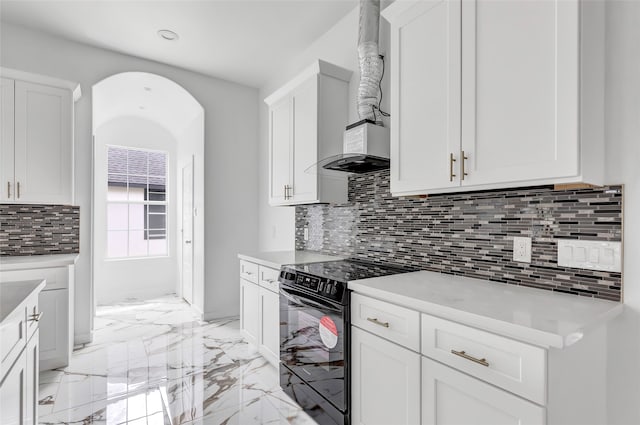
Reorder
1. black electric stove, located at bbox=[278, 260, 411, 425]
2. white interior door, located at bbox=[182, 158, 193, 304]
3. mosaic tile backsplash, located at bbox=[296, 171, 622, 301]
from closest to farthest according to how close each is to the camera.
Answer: mosaic tile backsplash, located at bbox=[296, 171, 622, 301]
black electric stove, located at bbox=[278, 260, 411, 425]
white interior door, located at bbox=[182, 158, 193, 304]

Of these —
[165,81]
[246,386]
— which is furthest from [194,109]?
[246,386]

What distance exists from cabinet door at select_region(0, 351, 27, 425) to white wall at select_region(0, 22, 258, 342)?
7.54 feet

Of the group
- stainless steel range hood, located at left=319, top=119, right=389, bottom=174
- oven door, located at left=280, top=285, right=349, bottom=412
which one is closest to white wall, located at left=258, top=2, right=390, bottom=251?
stainless steel range hood, located at left=319, top=119, right=389, bottom=174

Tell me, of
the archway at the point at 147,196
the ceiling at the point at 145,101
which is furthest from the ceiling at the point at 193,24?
the archway at the point at 147,196

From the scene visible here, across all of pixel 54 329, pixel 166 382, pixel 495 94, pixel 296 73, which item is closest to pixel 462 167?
pixel 495 94

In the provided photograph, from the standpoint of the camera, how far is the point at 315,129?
2.64 meters

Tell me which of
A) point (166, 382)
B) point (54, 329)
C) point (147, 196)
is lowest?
point (166, 382)

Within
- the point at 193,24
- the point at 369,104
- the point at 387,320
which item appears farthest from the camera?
the point at 193,24

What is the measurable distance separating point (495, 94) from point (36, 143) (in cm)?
341

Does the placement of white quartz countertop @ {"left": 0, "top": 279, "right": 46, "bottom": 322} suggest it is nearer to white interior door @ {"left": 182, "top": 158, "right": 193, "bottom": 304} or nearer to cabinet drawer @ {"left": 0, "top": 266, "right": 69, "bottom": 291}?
cabinet drawer @ {"left": 0, "top": 266, "right": 69, "bottom": 291}

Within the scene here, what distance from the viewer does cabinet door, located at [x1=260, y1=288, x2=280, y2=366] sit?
251 centimetres

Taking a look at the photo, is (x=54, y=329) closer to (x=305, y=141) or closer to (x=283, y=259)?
(x=283, y=259)

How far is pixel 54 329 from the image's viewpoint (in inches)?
104

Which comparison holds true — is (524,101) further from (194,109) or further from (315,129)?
(194,109)
